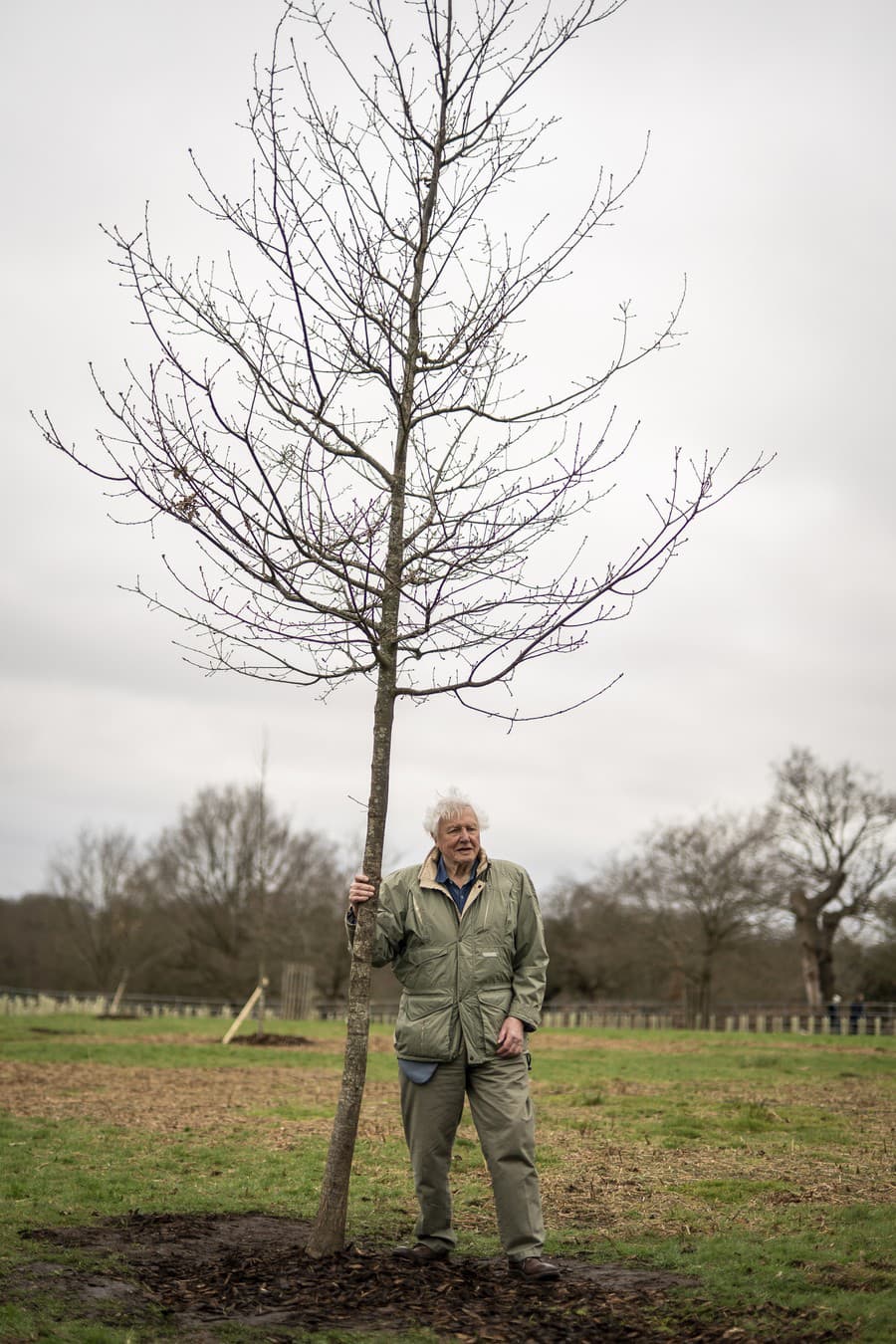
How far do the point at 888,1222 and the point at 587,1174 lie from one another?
247 cm

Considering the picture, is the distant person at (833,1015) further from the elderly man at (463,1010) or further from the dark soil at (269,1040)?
the elderly man at (463,1010)

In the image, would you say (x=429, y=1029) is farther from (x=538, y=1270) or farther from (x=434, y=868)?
(x=538, y=1270)

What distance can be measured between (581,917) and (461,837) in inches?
1853

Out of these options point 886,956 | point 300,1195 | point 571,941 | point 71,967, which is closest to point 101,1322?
point 300,1195

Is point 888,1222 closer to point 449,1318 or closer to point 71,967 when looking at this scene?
point 449,1318

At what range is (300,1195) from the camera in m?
7.52

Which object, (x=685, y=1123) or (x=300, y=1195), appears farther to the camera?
(x=685, y=1123)

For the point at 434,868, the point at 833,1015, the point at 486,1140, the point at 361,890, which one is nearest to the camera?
the point at 486,1140

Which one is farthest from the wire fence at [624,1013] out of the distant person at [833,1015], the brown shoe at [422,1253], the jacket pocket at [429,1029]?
the jacket pocket at [429,1029]

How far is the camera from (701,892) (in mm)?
38594

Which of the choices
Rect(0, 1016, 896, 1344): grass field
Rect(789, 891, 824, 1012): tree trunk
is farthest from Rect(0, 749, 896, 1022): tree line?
Rect(0, 1016, 896, 1344): grass field

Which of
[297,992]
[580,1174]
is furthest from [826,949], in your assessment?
[580,1174]

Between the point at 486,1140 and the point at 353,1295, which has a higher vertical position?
the point at 486,1140

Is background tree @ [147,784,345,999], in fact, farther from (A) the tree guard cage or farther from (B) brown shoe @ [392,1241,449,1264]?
(B) brown shoe @ [392,1241,449,1264]
